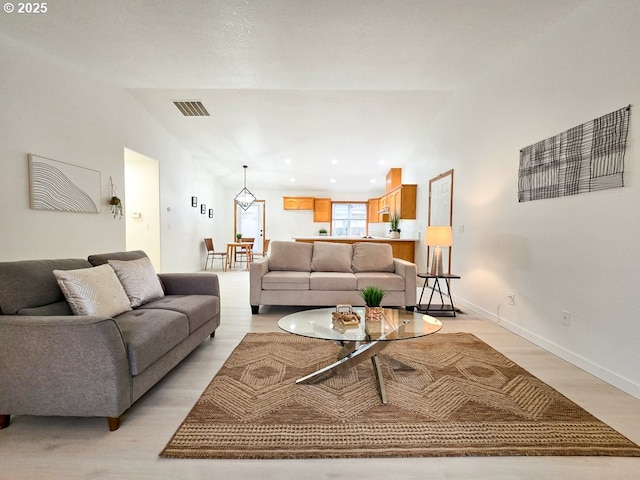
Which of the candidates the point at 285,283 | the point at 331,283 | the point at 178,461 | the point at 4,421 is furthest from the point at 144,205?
the point at 178,461

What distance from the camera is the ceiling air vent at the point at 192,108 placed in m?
4.37

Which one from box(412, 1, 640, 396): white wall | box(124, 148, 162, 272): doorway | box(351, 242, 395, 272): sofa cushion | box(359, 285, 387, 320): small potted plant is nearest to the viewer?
box(412, 1, 640, 396): white wall

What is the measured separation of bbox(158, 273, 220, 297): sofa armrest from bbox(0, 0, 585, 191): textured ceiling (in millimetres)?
2182

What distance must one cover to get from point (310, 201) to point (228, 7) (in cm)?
753

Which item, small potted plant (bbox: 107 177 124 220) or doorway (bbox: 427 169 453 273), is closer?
small potted plant (bbox: 107 177 124 220)

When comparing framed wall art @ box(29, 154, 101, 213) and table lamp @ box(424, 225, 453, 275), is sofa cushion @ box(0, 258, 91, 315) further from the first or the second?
table lamp @ box(424, 225, 453, 275)

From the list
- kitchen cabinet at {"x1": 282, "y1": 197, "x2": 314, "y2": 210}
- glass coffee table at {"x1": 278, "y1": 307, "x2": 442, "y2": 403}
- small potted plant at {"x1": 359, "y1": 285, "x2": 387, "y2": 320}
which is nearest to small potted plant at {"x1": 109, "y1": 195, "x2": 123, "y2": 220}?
glass coffee table at {"x1": 278, "y1": 307, "x2": 442, "y2": 403}

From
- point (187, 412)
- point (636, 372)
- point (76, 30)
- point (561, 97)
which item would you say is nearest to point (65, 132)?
point (76, 30)

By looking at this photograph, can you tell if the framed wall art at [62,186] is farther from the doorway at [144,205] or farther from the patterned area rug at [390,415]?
the patterned area rug at [390,415]

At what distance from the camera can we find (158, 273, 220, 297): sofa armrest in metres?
2.81

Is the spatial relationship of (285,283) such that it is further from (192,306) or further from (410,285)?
(410,285)

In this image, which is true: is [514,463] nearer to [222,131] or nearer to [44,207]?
[44,207]

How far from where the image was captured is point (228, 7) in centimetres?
230

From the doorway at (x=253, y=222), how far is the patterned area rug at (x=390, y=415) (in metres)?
7.87
